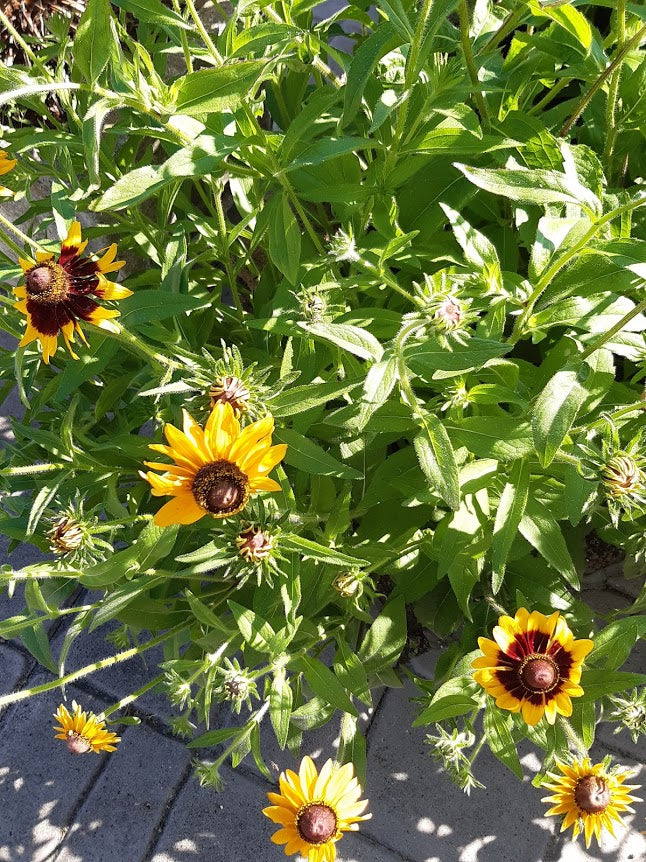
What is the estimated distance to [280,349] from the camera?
5.19ft

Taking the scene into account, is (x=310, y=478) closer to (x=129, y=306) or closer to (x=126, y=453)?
(x=126, y=453)

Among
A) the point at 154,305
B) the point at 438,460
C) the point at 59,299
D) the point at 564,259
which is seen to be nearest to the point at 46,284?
the point at 59,299

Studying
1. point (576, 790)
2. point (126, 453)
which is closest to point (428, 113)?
point (126, 453)

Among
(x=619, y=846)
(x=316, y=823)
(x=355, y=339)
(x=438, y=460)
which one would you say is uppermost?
(x=355, y=339)

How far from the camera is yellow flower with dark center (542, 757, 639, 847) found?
1236 millimetres

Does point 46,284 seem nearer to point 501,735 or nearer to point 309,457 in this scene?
point 309,457

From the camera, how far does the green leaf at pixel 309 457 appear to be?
1.28 m

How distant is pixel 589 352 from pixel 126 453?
91cm

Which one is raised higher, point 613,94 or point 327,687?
point 613,94

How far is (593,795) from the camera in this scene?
4.02ft

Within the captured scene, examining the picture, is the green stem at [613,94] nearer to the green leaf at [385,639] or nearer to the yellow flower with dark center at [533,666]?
the yellow flower with dark center at [533,666]

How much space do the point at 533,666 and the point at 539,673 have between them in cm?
2

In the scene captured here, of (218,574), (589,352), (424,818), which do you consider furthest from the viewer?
(424,818)

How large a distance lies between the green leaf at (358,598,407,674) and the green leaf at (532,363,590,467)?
67cm
